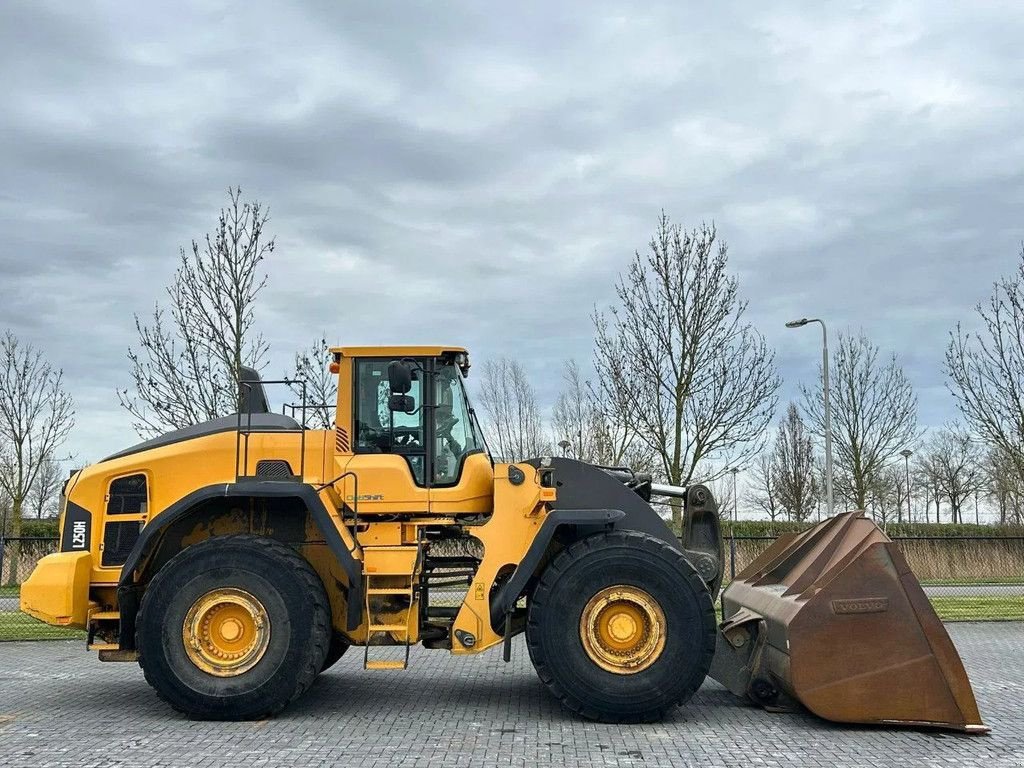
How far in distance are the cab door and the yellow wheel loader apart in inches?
0.7

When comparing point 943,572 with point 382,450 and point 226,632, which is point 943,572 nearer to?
point 382,450

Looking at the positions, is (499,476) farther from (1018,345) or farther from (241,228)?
(1018,345)

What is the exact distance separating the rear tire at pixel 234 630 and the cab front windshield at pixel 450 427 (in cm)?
143

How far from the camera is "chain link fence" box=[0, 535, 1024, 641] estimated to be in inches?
625

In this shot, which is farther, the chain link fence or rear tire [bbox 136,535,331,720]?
the chain link fence

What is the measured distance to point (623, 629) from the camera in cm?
795

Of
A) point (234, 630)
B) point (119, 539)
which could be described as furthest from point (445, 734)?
point (119, 539)

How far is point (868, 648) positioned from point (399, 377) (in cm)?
414

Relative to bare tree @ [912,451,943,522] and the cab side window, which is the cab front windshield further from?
bare tree @ [912,451,943,522]

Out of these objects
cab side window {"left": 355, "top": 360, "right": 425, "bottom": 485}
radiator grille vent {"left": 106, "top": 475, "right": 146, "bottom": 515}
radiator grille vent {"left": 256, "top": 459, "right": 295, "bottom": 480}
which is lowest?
radiator grille vent {"left": 106, "top": 475, "right": 146, "bottom": 515}

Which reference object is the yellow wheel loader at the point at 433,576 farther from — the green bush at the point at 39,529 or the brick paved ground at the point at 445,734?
the green bush at the point at 39,529

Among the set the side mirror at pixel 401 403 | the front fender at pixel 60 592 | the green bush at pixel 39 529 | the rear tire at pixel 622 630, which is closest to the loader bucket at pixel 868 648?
the rear tire at pixel 622 630

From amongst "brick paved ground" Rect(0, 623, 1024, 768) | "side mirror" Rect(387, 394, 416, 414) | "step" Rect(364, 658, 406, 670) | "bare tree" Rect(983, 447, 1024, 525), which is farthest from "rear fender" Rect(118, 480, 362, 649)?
"bare tree" Rect(983, 447, 1024, 525)

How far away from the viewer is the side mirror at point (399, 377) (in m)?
8.12
